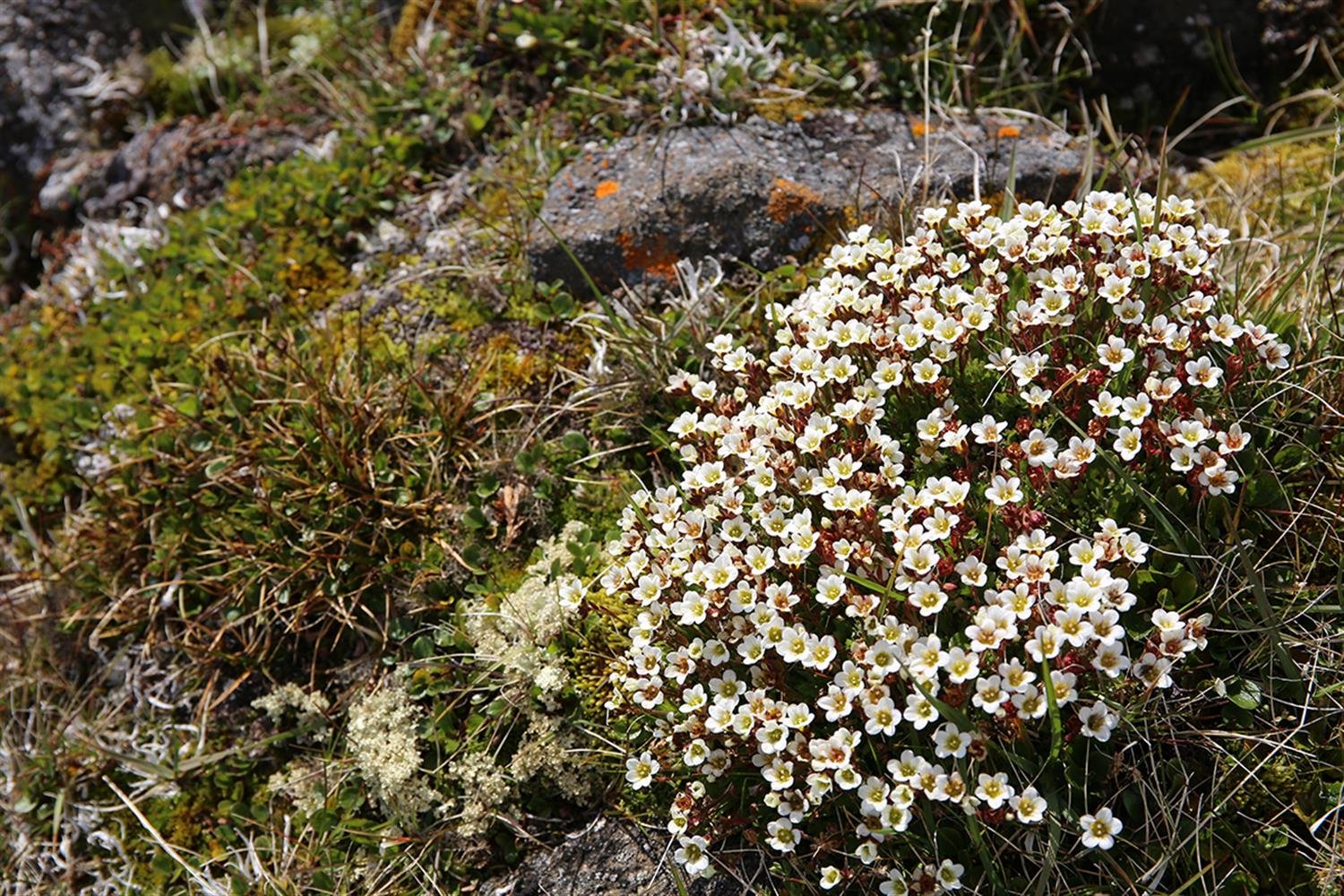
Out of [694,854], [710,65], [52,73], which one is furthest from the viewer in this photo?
[52,73]

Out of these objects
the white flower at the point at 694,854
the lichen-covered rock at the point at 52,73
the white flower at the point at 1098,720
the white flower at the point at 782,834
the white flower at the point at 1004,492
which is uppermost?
the lichen-covered rock at the point at 52,73

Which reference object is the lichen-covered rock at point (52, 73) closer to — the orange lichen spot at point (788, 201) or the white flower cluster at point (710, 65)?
the white flower cluster at point (710, 65)

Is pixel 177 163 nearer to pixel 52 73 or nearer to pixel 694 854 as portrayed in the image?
pixel 52 73

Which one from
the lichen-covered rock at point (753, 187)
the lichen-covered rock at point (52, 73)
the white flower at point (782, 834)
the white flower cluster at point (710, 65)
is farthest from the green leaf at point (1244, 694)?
the lichen-covered rock at point (52, 73)

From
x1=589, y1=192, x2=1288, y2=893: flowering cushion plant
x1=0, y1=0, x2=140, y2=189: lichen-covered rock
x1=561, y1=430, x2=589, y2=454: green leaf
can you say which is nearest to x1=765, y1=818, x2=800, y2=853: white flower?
x1=589, y1=192, x2=1288, y2=893: flowering cushion plant

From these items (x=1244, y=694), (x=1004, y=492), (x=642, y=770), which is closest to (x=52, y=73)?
(x=642, y=770)

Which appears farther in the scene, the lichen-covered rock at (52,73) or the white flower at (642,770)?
the lichen-covered rock at (52,73)

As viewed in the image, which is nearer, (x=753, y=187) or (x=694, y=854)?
(x=694, y=854)
